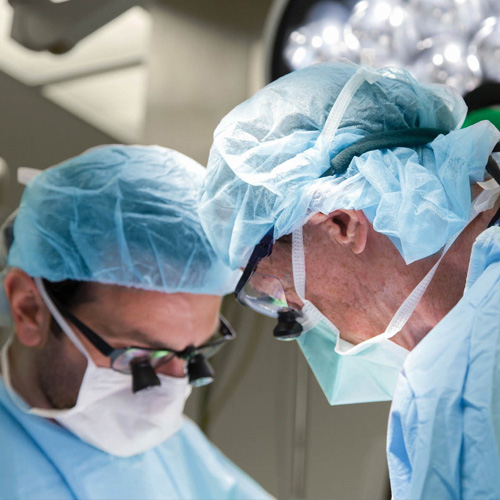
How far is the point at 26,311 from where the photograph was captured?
164 centimetres

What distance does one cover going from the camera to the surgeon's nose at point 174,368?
68.8 inches

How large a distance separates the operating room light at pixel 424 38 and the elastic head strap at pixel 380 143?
91 cm

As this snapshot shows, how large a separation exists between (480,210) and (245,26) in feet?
4.68

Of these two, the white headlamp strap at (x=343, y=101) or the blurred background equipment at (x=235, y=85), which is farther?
the blurred background equipment at (x=235, y=85)

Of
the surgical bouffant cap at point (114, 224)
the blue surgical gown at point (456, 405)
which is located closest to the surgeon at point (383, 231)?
the blue surgical gown at point (456, 405)

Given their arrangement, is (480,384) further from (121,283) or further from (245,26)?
(245,26)

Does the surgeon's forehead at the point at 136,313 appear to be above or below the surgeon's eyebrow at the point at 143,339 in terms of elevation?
above

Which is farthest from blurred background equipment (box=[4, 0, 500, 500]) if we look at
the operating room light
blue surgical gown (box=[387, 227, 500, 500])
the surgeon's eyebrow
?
blue surgical gown (box=[387, 227, 500, 500])

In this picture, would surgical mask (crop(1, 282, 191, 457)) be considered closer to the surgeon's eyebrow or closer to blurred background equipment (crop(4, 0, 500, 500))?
the surgeon's eyebrow

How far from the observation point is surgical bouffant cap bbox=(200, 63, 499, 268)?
44.9 inches

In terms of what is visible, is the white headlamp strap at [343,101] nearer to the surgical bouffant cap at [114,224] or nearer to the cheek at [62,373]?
the surgical bouffant cap at [114,224]

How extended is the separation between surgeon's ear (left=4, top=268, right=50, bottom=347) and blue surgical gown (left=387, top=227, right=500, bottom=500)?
0.93 metres

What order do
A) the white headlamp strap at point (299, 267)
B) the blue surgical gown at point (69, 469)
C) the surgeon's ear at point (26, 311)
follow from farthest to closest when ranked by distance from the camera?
the surgeon's ear at point (26, 311) → the blue surgical gown at point (69, 469) → the white headlamp strap at point (299, 267)

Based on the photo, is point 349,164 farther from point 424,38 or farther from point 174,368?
point 424,38
